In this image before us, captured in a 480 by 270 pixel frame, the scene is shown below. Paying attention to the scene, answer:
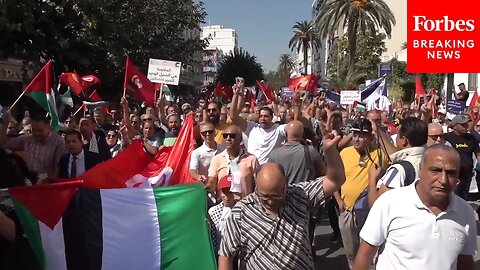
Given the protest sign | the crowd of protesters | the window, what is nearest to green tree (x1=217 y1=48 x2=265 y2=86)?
the window

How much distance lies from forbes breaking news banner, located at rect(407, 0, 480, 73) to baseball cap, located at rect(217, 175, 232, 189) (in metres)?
5.28

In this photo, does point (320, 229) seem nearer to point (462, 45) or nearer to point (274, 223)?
point (462, 45)

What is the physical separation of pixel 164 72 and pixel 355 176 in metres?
7.29

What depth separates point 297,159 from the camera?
20.0 ft

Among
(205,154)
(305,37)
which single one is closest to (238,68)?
(305,37)

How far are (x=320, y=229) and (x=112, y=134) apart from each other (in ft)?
10.3

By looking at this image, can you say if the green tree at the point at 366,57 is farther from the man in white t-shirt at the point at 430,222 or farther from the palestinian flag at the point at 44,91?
the man in white t-shirt at the point at 430,222

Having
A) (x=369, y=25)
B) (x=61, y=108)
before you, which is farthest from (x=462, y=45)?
(x=369, y=25)

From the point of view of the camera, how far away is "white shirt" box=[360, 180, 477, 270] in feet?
10.1

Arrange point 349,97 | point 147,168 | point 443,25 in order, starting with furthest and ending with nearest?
point 349,97 < point 443,25 < point 147,168

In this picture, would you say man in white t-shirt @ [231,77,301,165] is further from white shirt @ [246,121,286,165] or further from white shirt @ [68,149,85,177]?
white shirt @ [68,149,85,177]

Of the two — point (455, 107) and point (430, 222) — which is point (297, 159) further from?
point (455, 107)

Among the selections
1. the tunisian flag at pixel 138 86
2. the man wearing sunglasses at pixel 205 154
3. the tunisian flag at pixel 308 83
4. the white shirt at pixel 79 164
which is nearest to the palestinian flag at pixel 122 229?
the man wearing sunglasses at pixel 205 154

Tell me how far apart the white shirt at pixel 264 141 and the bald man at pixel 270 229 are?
381cm
